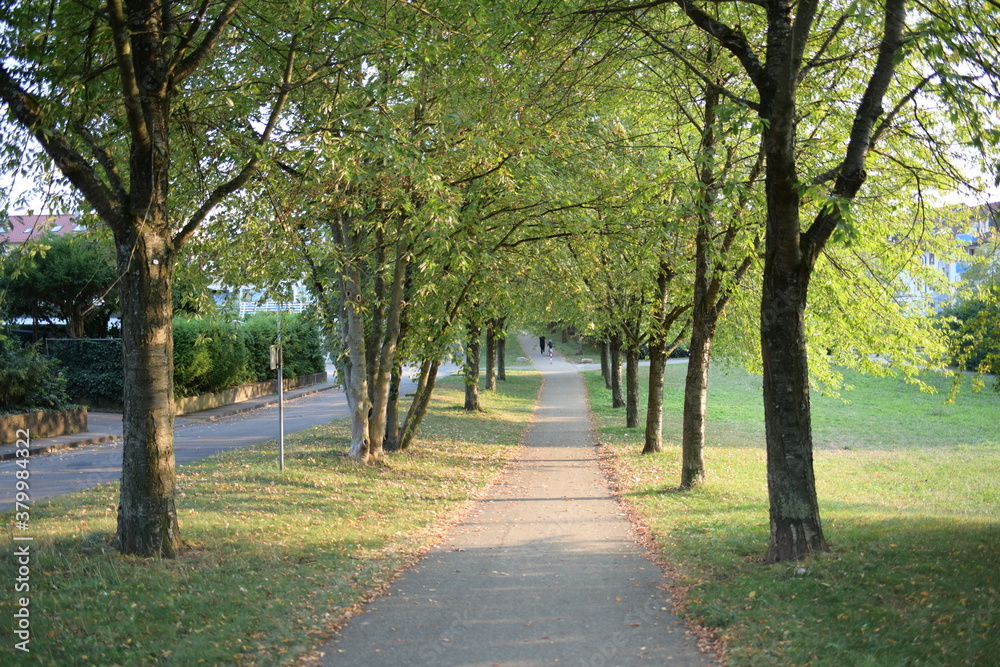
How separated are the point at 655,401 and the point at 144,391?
13.7 meters

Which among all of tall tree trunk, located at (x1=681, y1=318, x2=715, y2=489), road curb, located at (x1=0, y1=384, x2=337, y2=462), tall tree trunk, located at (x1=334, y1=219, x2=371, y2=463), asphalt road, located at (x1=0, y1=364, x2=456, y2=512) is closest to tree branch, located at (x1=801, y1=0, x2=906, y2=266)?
tall tree trunk, located at (x1=681, y1=318, x2=715, y2=489)

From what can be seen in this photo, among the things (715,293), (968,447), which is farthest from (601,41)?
(968,447)

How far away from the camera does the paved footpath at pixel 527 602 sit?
573 centimetres

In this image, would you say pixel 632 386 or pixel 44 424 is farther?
pixel 632 386

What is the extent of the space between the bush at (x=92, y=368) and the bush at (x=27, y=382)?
5629 millimetres

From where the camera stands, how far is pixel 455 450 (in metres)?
18.9

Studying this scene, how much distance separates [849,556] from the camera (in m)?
7.34

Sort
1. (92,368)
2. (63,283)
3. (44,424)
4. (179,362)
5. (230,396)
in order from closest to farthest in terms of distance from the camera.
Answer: (44,424), (92,368), (179,362), (63,283), (230,396)

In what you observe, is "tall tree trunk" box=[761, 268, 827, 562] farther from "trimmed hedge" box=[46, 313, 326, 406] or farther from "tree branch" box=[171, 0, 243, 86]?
"trimmed hedge" box=[46, 313, 326, 406]

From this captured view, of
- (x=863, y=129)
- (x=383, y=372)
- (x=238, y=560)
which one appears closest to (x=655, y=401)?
(x=383, y=372)

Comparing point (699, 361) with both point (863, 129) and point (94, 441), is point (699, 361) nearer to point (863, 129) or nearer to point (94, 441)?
point (863, 129)

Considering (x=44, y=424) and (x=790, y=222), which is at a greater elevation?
(x=790, y=222)

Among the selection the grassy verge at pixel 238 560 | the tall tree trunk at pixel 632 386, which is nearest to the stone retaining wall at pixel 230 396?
the grassy verge at pixel 238 560

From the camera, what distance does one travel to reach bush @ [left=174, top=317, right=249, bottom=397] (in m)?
26.2
